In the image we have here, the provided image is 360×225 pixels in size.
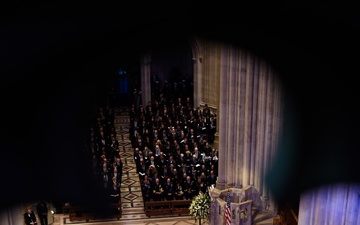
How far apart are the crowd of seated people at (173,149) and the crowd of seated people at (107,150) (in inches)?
30.8

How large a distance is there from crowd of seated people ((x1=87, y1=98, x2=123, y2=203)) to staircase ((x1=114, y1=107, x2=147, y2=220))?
0.61 m

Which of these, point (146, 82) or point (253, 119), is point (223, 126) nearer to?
point (253, 119)

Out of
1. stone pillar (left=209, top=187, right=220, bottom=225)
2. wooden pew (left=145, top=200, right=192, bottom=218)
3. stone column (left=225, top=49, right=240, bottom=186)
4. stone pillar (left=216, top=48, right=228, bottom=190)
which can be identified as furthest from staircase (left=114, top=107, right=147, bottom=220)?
stone column (left=225, top=49, right=240, bottom=186)

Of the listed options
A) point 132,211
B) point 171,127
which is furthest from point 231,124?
point 171,127

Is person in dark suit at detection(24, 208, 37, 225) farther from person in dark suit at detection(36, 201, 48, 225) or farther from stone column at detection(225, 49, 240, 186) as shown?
stone column at detection(225, 49, 240, 186)

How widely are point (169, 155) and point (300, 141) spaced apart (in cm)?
1440

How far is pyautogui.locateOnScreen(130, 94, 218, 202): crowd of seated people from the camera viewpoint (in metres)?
15.0

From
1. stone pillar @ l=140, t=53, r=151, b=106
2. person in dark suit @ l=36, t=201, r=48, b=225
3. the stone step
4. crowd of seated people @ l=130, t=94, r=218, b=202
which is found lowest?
the stone step

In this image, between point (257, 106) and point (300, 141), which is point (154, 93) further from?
point (300, 141)

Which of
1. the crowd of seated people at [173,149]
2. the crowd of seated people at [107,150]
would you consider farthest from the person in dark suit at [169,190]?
the crowd of seated people at [107,150]

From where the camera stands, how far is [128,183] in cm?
1669

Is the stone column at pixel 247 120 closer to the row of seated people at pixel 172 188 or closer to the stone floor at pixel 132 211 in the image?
the stone floor at pixel 132 211

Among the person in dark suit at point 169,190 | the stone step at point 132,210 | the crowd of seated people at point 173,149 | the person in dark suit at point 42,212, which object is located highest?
the crowd of seated people at point 173,149

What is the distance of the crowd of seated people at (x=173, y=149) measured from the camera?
1504 cm
